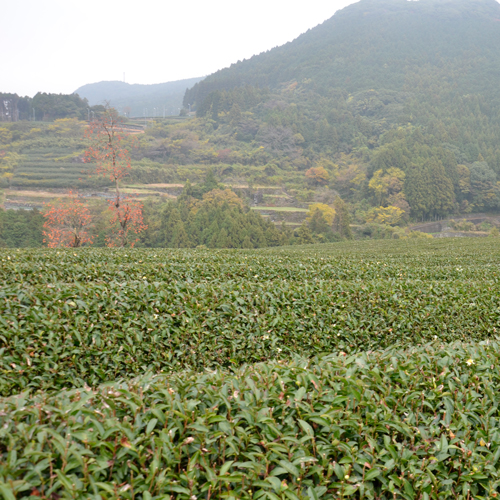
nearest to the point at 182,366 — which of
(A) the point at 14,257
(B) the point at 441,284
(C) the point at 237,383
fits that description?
(C) the point at 237,383

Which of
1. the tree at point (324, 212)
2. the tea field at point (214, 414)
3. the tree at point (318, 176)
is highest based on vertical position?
the tree at point (318, 176)

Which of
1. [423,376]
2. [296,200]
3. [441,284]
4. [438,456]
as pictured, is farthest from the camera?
[296,200]

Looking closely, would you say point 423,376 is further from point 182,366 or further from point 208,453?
point 182,366

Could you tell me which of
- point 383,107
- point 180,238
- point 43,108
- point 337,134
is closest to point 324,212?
point 180,238

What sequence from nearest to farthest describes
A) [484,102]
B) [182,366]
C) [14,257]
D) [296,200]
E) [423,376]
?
[423,376] → [182,366] → [14,257] → [296,200] → [484,102]

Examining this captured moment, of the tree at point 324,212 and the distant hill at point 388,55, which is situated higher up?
the distant hill at point 388,55

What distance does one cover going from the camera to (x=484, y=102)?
306 feet

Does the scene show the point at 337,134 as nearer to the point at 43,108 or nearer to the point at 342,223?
the point at 342,223

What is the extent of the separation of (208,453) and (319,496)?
512mm

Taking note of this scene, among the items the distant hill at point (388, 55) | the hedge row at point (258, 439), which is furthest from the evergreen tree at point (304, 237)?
the distant hill at point (388, 55)

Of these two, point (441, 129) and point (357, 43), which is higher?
point (357, 43)

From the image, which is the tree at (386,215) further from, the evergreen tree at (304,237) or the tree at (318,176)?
A: the evergreen tree at (304,237)

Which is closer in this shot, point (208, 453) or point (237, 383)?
point (208, 453)

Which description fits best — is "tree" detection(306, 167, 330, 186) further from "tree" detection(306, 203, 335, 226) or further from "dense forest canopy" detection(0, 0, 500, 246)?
"tree" detection(306, 203, 335, 226)
